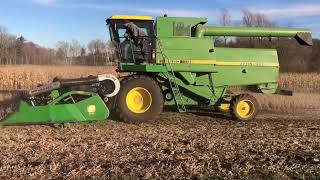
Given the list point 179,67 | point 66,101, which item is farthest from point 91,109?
point 179,67

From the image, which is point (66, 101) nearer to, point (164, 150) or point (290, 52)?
point (164, 150)

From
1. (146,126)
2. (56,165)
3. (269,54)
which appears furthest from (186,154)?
(269,54)

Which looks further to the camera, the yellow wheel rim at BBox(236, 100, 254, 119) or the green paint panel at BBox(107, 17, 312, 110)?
the yellow wheel rim at BBox(236, 100, 254, 119)

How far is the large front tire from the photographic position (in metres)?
10.2

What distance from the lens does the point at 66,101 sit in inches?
385

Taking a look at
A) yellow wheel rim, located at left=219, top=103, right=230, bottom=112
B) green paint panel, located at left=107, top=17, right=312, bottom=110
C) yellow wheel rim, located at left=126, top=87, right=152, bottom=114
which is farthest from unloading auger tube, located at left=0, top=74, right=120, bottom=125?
yellow wheel rim, located at left=219, top=103, right=230, bottom=112

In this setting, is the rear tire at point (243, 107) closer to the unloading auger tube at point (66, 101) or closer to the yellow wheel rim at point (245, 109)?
the yellow wheel rim at point (245, 109)

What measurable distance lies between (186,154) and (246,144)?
1.33 metres

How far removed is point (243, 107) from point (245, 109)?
0.26ft

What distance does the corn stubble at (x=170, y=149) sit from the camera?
224 inches

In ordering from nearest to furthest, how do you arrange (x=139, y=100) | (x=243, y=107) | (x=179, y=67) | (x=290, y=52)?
1. (x=139, y=100)
2. (x=179, y=67)
3. (x=243, y=107)
4. (x=290, y=52)

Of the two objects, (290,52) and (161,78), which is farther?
(290,52)

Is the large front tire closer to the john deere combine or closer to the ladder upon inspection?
the john deere combine

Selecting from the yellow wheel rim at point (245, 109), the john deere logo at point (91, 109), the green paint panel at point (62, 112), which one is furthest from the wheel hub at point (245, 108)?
the john deere logo at point (91, 109)
